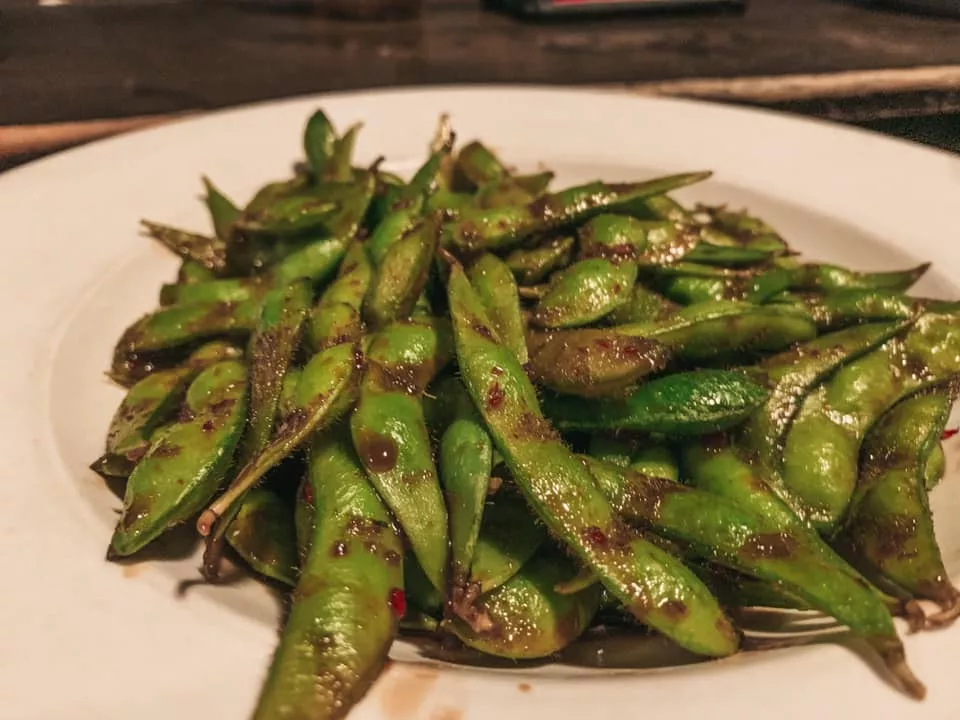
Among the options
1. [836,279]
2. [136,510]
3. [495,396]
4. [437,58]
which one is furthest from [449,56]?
[136,510]

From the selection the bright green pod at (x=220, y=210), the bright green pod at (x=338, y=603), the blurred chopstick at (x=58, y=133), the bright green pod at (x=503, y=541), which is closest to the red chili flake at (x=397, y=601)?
the bright green pod at (x=338, y=603)

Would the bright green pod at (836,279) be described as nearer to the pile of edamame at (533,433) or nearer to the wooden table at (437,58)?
the pile of edamame at (533,433)

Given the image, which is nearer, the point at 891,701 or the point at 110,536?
the point at 891,701

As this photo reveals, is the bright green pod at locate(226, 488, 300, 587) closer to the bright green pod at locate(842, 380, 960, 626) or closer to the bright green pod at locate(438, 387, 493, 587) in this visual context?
the bright green pod at locate(438, 387, 493, 587)

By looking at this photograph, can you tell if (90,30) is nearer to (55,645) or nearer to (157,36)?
(157,36)

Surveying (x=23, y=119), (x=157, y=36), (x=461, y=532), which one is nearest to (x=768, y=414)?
(x=461, y=532)

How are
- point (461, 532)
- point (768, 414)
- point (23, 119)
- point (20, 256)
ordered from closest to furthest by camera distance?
point (461, 532) → point (768, 414) → point (20, 256) → point (23, 119)

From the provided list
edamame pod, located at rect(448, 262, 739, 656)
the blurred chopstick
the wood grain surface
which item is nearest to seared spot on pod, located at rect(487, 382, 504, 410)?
edamame pod, located at rect(448, 262, 739, 656)

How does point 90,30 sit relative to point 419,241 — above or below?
above
